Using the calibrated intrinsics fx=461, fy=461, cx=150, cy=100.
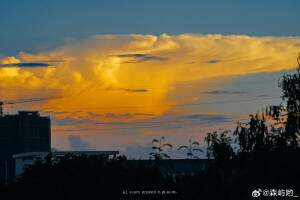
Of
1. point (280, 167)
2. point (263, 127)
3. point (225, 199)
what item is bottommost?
point (225, 199)

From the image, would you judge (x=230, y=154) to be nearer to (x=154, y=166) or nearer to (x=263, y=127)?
(x=263, y=127)

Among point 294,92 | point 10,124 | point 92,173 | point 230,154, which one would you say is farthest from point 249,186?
point 10,124

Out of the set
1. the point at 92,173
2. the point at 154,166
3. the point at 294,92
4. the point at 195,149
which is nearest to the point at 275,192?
the point at 195,149

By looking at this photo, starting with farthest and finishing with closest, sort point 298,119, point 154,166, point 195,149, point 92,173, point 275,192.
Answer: point 92,173
point 298,119
point 154,166
point 195,149
point 275,192

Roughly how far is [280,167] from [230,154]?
11407 mm

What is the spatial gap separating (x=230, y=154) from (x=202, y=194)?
11.0 m

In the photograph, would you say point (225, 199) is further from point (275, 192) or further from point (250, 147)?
point (250, 147)

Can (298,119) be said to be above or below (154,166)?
above

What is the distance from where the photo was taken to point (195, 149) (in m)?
26.2

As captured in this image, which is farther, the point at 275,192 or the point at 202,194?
the point at 202,194

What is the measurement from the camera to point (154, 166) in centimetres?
2869

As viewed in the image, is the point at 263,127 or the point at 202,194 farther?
the point at 263,127

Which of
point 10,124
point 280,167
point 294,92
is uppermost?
point 10,124

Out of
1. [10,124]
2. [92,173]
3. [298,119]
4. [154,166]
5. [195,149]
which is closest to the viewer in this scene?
[195,149]
